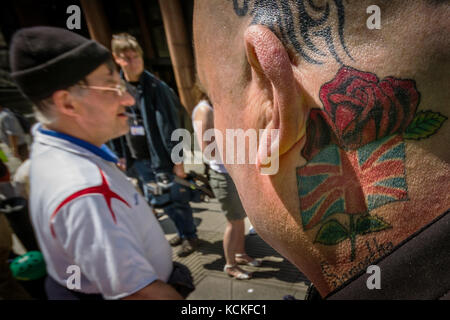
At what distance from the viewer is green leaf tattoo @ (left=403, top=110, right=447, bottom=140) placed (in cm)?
55

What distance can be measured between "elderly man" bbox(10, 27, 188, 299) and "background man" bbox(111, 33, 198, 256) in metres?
0.52

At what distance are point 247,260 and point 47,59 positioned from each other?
6.06 ft

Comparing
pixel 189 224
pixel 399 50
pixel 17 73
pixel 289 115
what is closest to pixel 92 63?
pixel 17 73

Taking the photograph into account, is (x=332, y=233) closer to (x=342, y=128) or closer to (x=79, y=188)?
(x=342, y=128)

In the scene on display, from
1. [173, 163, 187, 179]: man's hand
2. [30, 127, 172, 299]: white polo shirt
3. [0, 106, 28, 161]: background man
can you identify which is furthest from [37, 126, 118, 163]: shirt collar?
[0, 106, 28, 161]: background man

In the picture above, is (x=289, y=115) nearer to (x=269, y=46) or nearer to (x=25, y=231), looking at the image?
(x=269, y=46)

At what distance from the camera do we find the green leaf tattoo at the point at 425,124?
546mm

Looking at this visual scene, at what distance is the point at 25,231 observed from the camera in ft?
8.09

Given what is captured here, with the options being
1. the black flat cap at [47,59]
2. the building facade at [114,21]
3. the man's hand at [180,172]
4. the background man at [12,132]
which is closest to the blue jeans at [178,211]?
the man's hand at [180,172]

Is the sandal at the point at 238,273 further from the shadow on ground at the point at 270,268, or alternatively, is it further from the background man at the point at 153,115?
the background man at the point at 153,115

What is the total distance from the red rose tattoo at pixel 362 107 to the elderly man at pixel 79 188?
99cm

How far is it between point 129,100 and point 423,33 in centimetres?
156

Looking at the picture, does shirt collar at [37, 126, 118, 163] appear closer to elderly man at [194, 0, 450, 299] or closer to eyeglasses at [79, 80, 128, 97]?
eyeglasses at [79, 80, 128, 97]

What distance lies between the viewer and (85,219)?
3.49 ft
